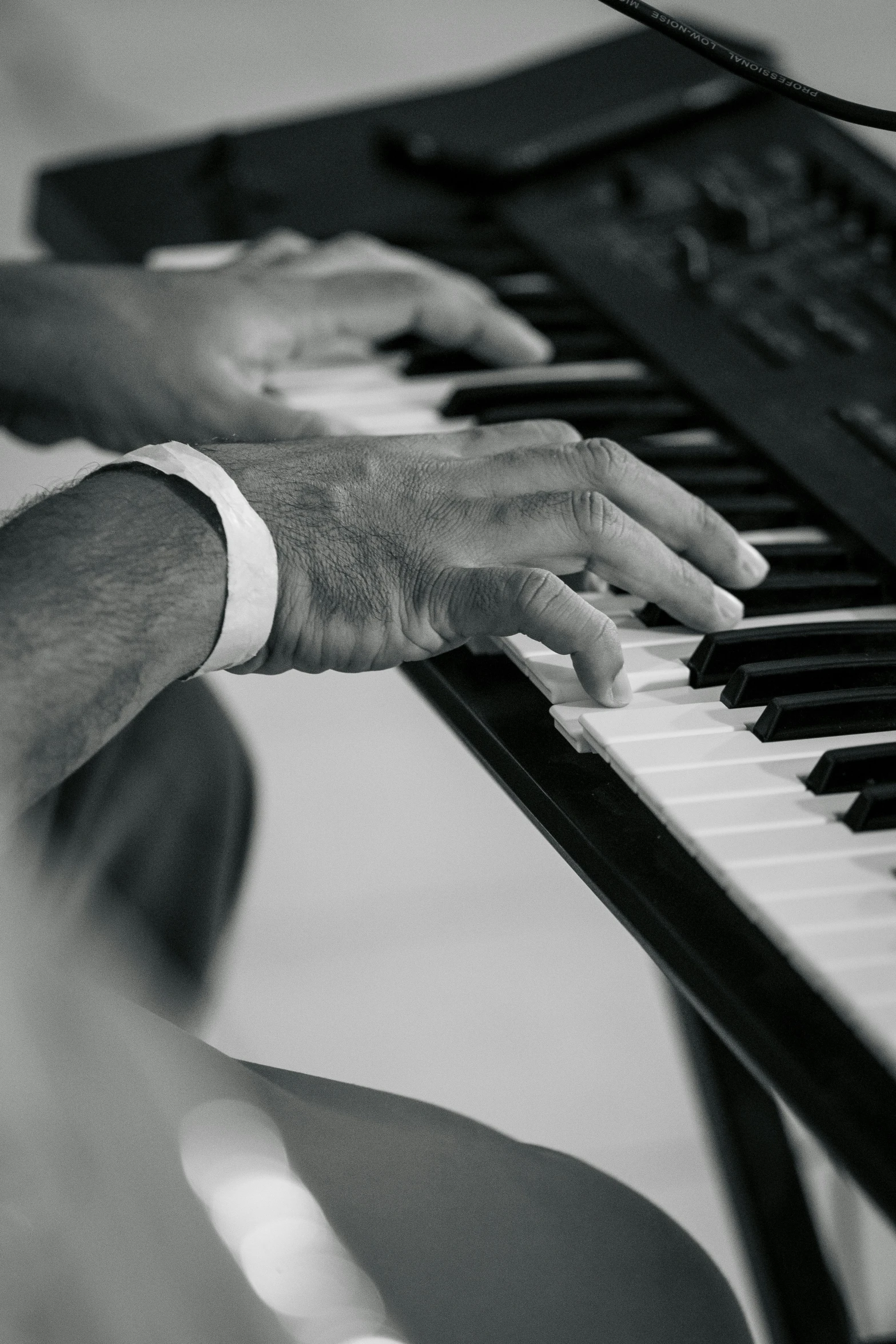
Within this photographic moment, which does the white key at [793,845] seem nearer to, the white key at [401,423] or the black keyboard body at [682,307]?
the black keyboard body at [682,307]

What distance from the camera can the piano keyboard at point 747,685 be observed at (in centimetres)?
76

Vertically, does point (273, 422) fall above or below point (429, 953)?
above

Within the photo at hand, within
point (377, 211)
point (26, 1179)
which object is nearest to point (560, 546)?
point (26, 1179)

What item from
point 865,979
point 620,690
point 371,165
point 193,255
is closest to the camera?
point 865,979

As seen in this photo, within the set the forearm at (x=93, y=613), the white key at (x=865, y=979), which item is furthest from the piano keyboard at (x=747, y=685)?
the forearm at (x=93, y=613)

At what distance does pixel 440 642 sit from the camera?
0.97m

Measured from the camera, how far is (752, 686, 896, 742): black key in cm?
89

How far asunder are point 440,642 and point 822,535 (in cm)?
31

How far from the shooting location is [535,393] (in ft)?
4.20

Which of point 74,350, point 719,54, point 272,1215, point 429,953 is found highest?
point 719,54

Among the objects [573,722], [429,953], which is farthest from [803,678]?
[429,953]

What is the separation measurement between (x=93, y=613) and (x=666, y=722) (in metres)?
0.33

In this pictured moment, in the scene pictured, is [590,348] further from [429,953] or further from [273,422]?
[429,953]

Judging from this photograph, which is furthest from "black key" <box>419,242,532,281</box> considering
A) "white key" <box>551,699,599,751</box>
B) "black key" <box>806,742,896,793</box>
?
"black key" <box>806,742,896,793</box>
